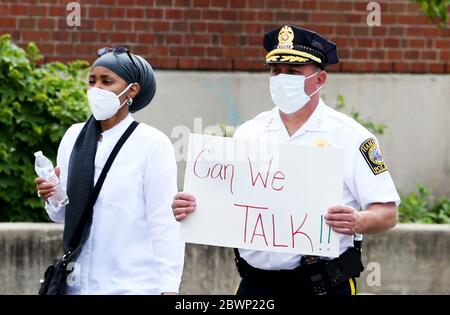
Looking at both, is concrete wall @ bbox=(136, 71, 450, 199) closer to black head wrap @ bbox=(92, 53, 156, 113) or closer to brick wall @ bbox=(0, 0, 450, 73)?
brick wall @ bbox=(0, 0, 450, 73)

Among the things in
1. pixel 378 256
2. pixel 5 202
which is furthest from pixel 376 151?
pixel 5 202

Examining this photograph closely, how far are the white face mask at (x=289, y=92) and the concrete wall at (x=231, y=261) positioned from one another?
299 cm

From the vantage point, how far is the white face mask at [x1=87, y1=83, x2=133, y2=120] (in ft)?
16.4

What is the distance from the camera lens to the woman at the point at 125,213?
4.83 meters

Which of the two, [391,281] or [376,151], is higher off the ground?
Answer: [376,151]

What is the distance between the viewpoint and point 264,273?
192 inches

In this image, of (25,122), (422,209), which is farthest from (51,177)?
(422,209)

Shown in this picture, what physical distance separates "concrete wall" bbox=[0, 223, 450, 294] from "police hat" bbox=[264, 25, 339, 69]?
3.02m

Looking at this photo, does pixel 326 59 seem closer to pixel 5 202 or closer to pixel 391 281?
pixel 391 281

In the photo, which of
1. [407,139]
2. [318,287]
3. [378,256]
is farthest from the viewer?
[407,139]

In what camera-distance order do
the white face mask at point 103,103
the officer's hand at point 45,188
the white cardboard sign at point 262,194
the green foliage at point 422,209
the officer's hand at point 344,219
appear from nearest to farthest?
the officer's hand at point 344,219, the white cardboard sign at point 262,194, the officer's hand at point 45,188, the white face mask at point 103,103, the green foliage at point 422,209

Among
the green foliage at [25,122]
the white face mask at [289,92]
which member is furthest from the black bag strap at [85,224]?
the green foliage at [25,122]

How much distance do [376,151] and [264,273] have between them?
71cm

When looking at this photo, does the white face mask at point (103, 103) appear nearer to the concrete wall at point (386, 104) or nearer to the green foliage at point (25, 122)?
the green foliage at point (25, 122)
